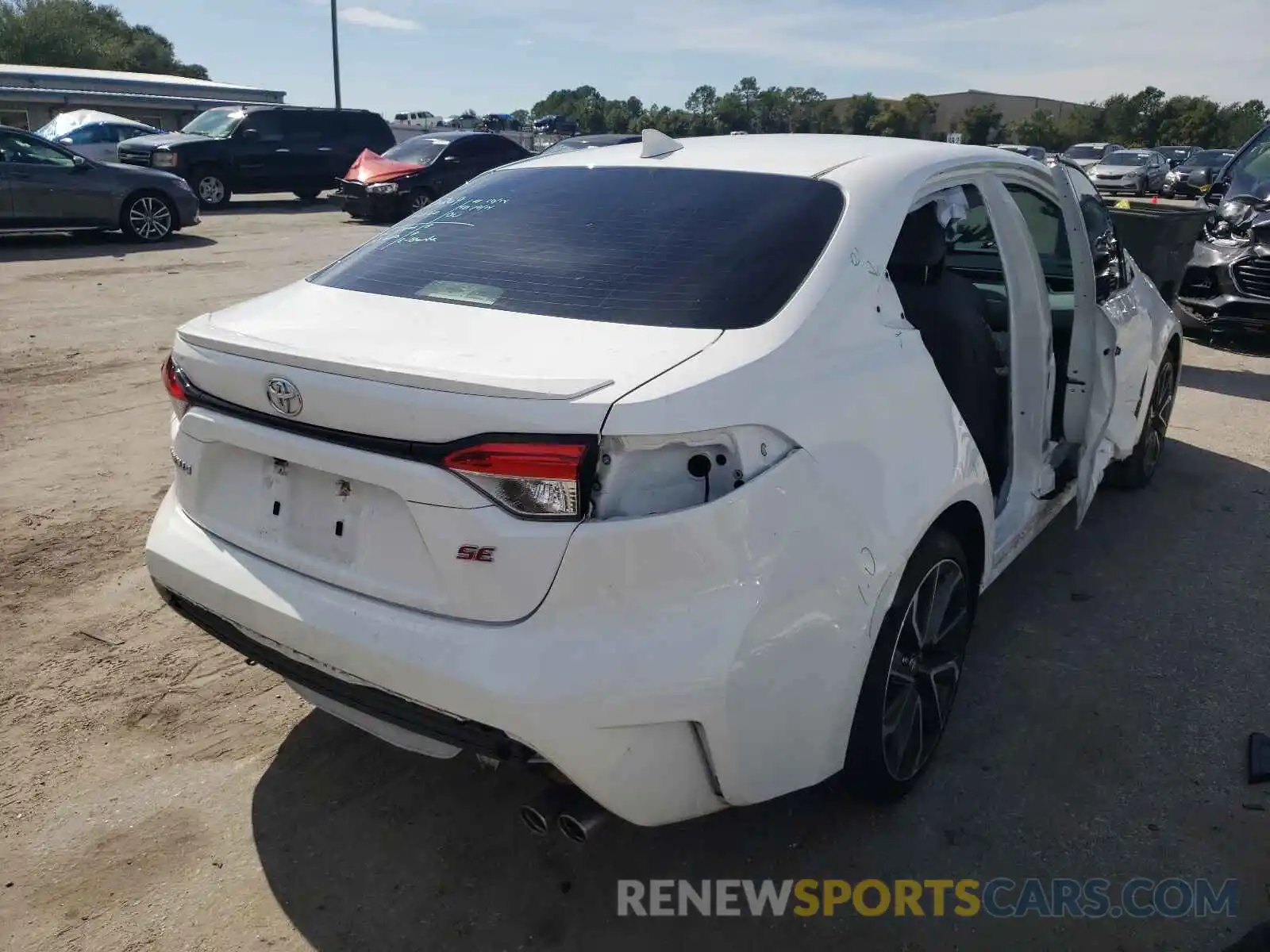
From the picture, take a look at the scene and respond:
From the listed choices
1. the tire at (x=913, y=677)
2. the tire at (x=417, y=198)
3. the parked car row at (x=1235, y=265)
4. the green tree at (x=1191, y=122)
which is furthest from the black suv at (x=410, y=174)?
the green tree at (x=1191, y=122)

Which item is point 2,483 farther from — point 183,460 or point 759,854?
point 759,854

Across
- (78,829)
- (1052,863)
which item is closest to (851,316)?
(1052,863)

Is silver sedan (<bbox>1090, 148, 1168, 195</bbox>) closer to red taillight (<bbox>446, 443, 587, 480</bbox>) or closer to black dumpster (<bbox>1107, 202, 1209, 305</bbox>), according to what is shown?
black dumpster (<bbox>1107, 202, 1209, 305</bbox>)

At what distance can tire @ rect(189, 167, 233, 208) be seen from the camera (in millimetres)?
18188

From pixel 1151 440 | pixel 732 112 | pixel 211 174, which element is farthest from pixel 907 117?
A: pixel 1151 440

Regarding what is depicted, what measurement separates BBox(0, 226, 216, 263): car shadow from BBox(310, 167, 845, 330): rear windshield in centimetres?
1076

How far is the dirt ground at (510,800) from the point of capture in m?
2.36

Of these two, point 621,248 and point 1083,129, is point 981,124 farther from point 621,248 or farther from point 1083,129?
point 621,248

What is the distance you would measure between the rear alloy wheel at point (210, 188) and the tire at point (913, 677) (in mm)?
18439

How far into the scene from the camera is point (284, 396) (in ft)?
7.18

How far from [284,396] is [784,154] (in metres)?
1.70

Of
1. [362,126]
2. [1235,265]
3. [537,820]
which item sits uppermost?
[362,126]

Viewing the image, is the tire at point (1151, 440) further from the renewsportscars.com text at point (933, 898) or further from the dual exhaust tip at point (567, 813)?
the dual exhaust tip at point (567, 813)

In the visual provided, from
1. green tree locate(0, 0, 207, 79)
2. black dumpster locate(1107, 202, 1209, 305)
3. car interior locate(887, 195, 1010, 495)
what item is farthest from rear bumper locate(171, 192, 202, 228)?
green tree locate(0, 0, 207, 79)
